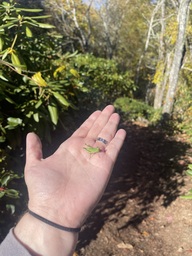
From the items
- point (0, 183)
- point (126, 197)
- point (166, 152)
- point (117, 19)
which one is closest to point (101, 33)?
point (117, 19)

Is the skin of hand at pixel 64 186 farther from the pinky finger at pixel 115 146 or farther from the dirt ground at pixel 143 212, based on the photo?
the dirt ground at pixel 143 212

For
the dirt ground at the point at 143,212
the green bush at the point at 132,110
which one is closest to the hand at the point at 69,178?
the dirt ground at the point at 143,212

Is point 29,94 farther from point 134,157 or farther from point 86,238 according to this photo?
point 134,157

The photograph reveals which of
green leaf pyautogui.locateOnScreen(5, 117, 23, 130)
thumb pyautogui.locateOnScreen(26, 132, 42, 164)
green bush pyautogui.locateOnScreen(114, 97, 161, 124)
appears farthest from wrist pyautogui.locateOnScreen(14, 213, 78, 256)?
green bush pyautogui.locateOnScreen(114, 97, 161, 124)

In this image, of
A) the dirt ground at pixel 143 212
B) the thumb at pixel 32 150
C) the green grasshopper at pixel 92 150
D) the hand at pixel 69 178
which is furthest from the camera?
the dirt ground at pixel 143 212

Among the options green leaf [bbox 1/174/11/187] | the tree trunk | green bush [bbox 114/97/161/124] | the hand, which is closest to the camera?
the hand

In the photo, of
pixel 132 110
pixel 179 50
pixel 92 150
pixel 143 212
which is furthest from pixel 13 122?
pixel 132 110

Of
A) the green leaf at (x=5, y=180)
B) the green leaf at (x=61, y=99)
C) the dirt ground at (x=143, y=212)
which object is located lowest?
the dirt ground at (x=143, y=212)

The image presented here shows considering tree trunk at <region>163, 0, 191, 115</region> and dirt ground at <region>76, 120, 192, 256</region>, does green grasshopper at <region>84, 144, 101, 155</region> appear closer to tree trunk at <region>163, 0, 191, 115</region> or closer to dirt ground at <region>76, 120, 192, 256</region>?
dirt ground at <region>76, 120, 192, 256</region>
